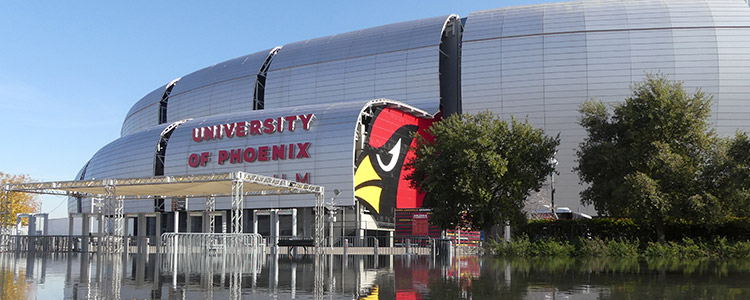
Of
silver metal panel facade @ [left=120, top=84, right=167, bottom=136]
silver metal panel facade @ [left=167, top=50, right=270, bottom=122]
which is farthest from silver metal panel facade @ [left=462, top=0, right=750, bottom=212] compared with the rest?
silver metal panel facade @ [left=120, top=84, right=167, bottom=136]

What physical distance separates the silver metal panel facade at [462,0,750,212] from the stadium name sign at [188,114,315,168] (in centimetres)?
2110

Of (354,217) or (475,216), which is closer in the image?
(475,216)

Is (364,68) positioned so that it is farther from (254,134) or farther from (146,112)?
(146,112)

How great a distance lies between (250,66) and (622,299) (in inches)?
3301

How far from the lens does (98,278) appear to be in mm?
19781

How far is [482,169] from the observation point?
39.8 m

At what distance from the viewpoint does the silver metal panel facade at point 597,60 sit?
71.1 m

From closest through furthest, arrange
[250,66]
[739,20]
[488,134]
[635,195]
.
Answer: [635,195], [488,134], [739,20], [250,66]

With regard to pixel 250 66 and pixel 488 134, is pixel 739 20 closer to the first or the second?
pixel 488 134

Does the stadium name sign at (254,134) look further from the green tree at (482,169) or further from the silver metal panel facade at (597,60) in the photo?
the green tree at (482,169)

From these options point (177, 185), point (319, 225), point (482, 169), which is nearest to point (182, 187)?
point (177, 185)

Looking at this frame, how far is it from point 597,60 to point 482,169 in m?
39.8

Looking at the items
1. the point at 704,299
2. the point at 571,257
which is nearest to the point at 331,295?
the point at 704,299

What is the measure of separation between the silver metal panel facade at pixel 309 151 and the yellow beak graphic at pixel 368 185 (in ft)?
3.63
